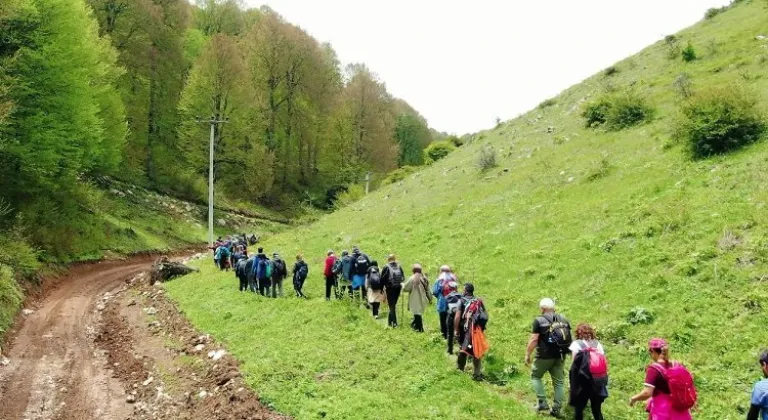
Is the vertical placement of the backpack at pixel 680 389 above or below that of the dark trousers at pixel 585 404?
above

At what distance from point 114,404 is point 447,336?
8.51 meters

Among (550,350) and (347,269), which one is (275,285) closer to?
(347,269)

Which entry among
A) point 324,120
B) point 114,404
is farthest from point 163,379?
point 324,120

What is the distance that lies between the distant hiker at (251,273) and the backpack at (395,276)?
26.1 ft

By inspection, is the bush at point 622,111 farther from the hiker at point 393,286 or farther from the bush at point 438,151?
the bush at point 438,151

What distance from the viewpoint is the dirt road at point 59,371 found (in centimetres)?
1331

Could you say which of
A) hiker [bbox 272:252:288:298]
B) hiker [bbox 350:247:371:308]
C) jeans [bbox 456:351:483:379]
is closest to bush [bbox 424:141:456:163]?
hiker [bbox 272:252:288:298]

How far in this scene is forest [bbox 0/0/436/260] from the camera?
29.0m

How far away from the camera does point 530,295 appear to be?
1473 centimetres

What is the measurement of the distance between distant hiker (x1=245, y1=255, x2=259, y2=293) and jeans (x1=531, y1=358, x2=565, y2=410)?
14283 mm

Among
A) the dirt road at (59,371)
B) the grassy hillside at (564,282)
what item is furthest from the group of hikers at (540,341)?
the dirt road at (59,371)

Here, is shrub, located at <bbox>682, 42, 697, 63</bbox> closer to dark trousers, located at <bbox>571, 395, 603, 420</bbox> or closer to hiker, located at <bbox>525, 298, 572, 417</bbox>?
hiker, located at <bbox>525, 298, 572, 417</bbox>

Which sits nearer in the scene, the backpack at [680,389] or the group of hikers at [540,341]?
the backpack at [680,389]

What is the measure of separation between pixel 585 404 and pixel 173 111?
182ft
